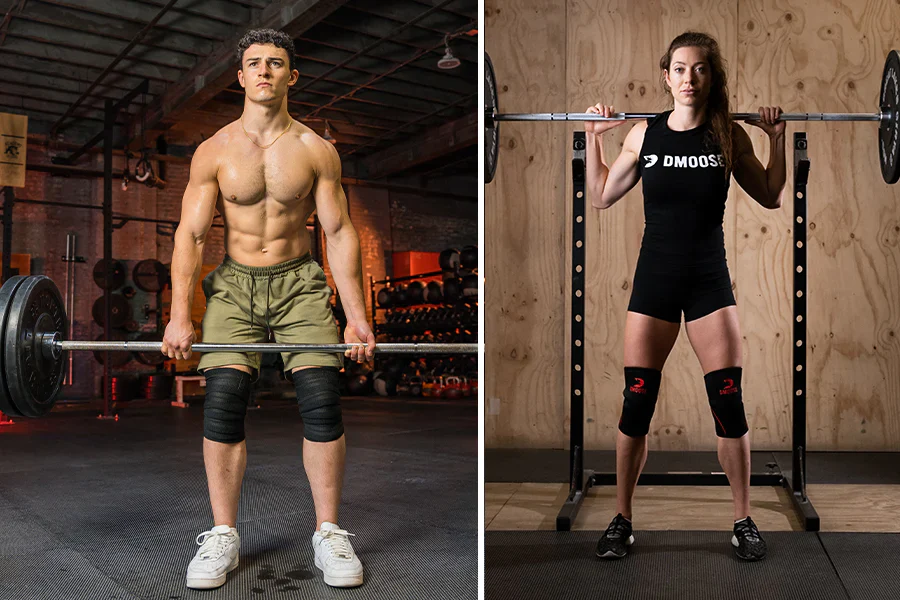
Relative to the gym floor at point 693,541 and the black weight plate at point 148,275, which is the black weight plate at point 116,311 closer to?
the black weight plate at point 148,275

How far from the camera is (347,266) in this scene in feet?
6.28

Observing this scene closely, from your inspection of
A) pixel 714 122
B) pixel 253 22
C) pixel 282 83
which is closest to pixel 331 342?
pixel 282 83

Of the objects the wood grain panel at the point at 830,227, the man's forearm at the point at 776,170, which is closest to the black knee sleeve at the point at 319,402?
the man's forearm at the point at 776,170

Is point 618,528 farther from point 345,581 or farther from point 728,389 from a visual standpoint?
point 345,581

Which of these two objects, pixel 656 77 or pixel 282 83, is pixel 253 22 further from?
pixel 282 83

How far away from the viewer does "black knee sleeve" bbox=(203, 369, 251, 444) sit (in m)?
1.85

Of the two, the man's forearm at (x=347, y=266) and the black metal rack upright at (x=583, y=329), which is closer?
the man's forearm at (x=347, y=266)

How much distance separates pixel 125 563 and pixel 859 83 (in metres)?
3.59

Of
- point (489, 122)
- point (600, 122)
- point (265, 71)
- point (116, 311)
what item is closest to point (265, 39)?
point (265, 71)

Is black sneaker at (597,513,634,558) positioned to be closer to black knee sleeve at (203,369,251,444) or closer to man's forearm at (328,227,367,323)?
man's forearm at (328,227,367,323)

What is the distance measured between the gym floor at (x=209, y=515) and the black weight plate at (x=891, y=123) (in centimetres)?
179

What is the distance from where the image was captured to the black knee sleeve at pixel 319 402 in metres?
1.89

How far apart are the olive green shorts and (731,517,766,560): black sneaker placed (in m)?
1.17

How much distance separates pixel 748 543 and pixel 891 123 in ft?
4.85
